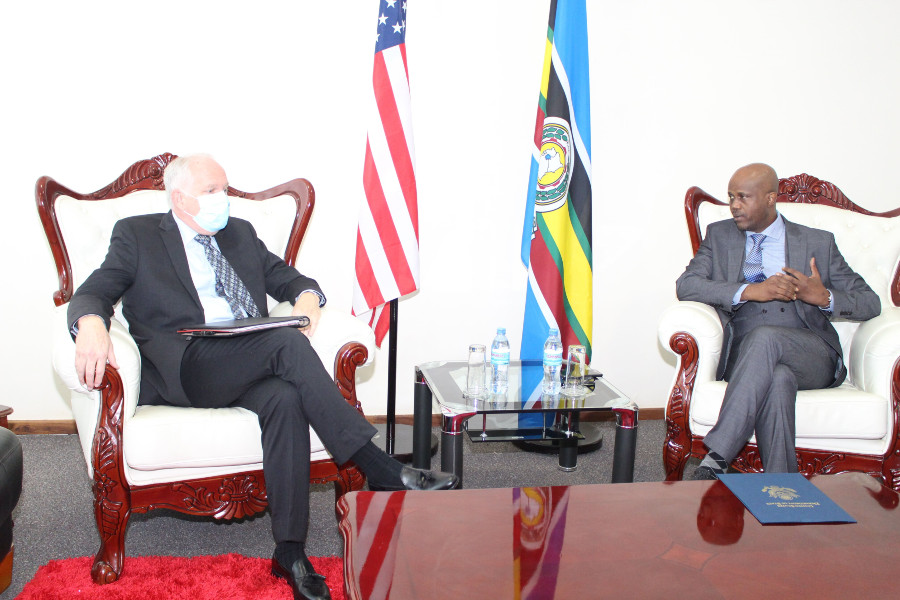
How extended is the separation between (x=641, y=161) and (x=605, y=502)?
8.17 feet

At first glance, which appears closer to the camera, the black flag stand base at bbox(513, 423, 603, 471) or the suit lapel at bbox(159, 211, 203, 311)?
the suit lapel at bbox(159, 211, 203, 311)

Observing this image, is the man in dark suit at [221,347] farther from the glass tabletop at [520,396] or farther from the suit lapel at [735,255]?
the suit lapel at [735,255]

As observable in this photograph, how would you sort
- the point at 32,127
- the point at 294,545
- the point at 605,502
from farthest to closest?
the point at 32,127 < the point at 294,545 < the point at 605,502

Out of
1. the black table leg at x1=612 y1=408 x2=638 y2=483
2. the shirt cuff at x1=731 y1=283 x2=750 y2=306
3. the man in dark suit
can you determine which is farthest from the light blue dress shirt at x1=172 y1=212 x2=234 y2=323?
the shirt cuff at x1=731 y1=283 x2=750 y2=306

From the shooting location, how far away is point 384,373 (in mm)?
3738

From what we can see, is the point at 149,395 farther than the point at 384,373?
No

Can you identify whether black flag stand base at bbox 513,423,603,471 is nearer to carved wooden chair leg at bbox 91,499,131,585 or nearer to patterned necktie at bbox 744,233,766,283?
patterned necktie at bbox 744,233,766,283

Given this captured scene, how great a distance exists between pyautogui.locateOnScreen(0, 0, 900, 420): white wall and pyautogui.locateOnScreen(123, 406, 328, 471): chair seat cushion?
1.44m

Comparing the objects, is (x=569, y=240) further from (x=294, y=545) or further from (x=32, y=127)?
(x=32, y=127)

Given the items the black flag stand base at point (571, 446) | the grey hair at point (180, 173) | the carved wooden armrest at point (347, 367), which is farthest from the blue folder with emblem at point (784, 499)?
the grey hair at point (180, 173)

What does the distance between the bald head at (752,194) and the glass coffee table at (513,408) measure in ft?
2.91

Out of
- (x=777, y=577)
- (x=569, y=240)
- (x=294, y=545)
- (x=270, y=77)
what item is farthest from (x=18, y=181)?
(x=777, y=577)

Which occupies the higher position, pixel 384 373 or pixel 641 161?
pixel 641 161

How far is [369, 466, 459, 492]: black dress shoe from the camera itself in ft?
7.24
